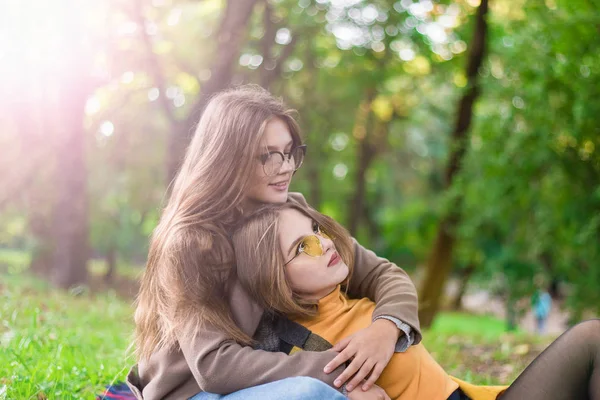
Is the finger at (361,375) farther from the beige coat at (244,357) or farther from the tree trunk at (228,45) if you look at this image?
the tree trunk at (228,45)

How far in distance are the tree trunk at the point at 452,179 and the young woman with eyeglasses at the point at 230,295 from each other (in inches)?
234

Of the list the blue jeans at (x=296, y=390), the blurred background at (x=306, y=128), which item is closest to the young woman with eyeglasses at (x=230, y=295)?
the blue jeans at (x=296, y=390)

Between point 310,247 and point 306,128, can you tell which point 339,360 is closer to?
point 310,247

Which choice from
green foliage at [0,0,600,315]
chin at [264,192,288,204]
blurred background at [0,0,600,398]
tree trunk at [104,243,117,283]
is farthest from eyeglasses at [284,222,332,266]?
tree trunk at [104,243,117,283]

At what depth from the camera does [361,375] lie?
2.31 meters

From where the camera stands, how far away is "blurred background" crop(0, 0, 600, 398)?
269 inches

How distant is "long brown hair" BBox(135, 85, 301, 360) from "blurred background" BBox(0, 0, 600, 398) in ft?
2.28

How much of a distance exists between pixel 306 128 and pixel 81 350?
38.3 ft

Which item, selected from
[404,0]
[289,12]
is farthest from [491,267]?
[289,12]

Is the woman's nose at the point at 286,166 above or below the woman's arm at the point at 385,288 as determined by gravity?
above

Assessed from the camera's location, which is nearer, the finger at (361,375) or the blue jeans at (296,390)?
the blue jeans at (296,390)

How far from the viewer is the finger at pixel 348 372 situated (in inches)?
90.4

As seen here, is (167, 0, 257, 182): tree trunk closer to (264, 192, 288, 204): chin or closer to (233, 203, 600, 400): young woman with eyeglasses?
(264, 192, 288, 204): chin

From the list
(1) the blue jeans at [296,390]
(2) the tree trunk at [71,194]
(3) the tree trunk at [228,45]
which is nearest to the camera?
(1) the blue jeans at [296,390]
